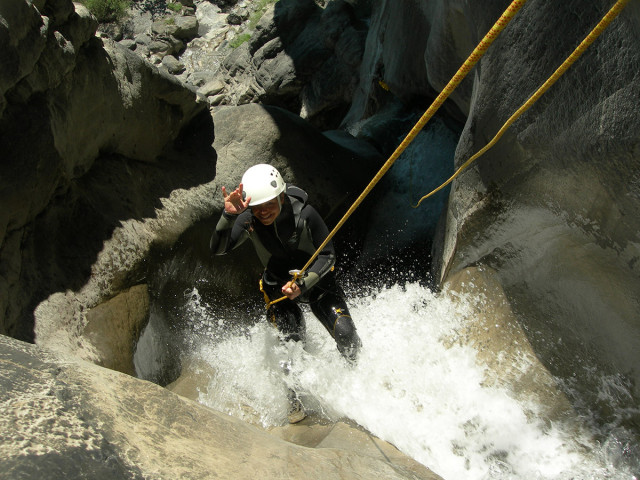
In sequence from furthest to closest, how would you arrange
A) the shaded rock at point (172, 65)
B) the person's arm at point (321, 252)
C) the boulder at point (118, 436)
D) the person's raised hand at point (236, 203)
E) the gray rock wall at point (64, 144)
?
the shaded rock at point (172, 65)
the person's arm at point (321, 252)
the gray rock wall at point (64, 144)
the person's raised hand at point (236, 203)
the boulder at point (118, 436)

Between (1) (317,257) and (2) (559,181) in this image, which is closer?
(2) (559,181)

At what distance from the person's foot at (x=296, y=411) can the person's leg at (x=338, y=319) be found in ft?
1.78

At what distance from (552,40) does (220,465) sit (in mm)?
2980

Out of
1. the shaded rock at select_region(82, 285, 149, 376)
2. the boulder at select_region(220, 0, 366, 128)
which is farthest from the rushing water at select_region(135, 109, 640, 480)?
the boulder at select_region(220, 0, 366, 128)

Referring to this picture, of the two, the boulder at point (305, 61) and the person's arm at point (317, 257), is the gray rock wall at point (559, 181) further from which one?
the boulder at point (305, 61)

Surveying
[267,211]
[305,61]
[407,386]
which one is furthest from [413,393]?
[305,61]

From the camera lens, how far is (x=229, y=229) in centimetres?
388

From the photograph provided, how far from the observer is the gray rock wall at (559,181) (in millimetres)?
2730

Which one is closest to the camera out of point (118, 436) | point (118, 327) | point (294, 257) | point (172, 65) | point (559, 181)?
point (118, 436)

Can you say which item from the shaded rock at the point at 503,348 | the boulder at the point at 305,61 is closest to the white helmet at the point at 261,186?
the shaded rock at the point at 503,348

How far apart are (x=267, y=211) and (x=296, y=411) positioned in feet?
5.33

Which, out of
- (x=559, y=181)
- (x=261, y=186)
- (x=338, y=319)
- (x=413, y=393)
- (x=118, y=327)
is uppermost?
(x=559, y=181)

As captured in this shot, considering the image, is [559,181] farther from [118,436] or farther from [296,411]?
[118,436]

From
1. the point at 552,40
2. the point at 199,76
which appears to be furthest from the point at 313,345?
the point at 199,76
